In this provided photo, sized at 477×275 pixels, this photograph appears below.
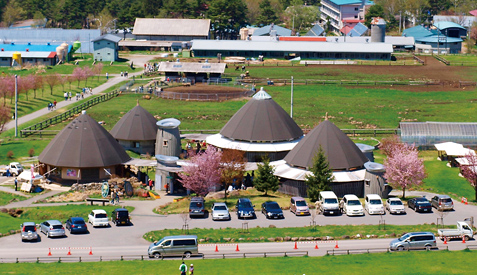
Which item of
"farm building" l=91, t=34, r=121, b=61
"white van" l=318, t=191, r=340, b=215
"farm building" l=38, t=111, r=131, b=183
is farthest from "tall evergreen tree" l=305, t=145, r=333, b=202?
"farm building" l=91, t=34, r=121, b=61

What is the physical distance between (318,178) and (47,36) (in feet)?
440

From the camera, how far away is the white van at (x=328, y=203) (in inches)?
2537

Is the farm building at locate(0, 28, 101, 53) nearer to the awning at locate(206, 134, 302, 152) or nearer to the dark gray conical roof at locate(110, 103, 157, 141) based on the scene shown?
the dark gray conical roof at locate(110, 103, 157, 141)

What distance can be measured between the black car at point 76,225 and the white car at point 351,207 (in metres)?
19.0

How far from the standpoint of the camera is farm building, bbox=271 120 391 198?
233 ft

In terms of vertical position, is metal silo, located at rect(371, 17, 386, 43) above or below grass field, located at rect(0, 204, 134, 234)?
above

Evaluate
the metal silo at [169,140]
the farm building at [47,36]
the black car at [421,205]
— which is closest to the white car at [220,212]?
the black car at [421,205]

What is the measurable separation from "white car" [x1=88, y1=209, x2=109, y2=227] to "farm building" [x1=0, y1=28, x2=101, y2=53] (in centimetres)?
13161

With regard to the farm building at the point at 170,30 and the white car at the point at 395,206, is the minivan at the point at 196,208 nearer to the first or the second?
→ the white car at the point at 395,206

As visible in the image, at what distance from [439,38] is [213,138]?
387 ft

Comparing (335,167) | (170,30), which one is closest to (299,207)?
(335,167)

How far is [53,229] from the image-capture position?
58125mm

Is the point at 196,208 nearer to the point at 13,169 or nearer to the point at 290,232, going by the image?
the point at 290,232

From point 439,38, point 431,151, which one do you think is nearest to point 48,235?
point 431,151
